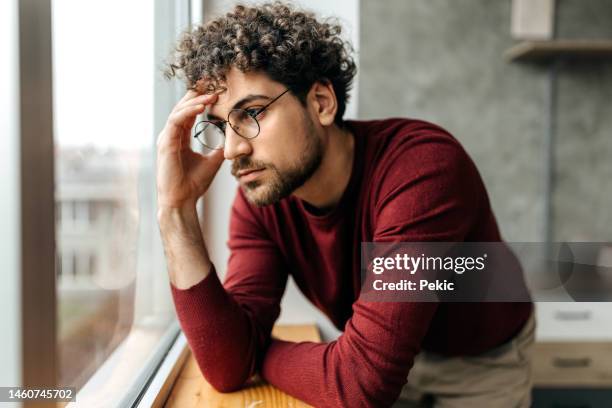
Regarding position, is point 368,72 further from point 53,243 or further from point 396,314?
point 53,243

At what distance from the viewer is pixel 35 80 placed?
504 millimetres

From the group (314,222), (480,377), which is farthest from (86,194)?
(480,377)

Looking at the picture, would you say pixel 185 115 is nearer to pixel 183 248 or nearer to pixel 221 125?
pixel 221 125

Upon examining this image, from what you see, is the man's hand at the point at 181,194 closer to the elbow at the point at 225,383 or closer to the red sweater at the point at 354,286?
the red sweater at the point at 354,286

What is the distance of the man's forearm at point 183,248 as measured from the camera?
3.01ft

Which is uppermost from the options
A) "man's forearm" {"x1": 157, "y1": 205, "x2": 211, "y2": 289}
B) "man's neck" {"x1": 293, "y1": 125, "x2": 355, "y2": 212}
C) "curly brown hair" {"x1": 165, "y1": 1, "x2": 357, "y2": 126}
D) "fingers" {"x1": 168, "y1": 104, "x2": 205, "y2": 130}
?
"curly brown hair" {"x1": 165, "y1": 1, "x2": 357, "y2": 126}

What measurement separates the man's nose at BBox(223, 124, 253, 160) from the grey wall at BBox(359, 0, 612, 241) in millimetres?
1055

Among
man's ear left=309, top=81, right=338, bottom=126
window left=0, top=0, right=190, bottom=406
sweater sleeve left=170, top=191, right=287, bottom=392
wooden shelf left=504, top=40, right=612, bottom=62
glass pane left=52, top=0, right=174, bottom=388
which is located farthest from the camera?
wooden shelf left=504, top=40, right=612, bottom=62

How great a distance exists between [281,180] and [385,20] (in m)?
1.20

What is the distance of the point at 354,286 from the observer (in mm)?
1098

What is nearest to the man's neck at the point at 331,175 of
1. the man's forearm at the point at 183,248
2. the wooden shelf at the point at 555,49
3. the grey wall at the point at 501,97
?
the man's forearm at the point at 183,248

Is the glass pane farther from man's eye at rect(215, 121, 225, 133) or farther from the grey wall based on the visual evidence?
the grey wall

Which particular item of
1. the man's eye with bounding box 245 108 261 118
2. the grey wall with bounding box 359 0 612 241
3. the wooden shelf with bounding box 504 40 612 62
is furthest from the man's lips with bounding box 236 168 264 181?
the wooden shelf with bounding box 504 40 612 62

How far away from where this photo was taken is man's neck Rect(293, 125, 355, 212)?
3.53 feet
